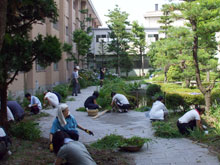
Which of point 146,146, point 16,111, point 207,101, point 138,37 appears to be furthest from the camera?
point 138,37

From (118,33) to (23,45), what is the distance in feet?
98.2

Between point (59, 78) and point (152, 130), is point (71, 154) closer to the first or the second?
point (152, 130)

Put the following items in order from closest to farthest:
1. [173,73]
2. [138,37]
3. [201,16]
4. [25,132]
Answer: [25,132] < [201,16] < [173,73] < [138,37]

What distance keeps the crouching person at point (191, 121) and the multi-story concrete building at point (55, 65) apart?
7669 millimetres

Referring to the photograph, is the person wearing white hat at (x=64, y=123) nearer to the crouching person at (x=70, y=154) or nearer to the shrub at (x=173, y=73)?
the crouching person at (x=70, y=154)

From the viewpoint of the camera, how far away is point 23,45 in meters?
7.09

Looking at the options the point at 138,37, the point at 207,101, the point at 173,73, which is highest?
the point at 138,37

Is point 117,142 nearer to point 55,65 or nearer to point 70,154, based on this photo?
point 70,154

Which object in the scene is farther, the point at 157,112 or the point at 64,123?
the point at 157,112

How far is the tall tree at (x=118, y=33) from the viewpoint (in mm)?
35987

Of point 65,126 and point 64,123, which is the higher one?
point 64,123

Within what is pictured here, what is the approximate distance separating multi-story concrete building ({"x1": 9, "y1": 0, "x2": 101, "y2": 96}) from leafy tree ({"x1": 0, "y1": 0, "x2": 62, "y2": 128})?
232 inches

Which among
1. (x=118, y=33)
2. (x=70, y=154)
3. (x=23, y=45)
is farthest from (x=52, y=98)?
(x=118, y=33)

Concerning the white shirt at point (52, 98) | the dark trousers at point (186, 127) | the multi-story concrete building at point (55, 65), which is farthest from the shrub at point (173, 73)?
A: the dark trousers at point (186, 127)
